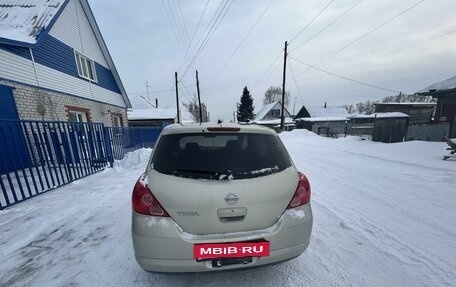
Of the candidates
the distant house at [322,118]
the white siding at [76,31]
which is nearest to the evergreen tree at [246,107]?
the distant house at [322,118]

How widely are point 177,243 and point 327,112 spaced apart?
49799mm

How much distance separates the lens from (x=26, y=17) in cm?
891

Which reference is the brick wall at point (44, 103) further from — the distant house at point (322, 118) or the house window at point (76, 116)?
the distant house at point (322, 118)

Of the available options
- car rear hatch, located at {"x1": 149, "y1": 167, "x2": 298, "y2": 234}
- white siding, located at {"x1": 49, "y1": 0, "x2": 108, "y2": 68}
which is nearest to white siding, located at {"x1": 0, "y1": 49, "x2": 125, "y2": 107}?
white siding, located at {"x1": 49, "y1": 0, "x2": 108, "y2": 68}

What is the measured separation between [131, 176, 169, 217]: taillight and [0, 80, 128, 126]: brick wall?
9.02 metres

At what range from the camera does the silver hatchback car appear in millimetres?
1870

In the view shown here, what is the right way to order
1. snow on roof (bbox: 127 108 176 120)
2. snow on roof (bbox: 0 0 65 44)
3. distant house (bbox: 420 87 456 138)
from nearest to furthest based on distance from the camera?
1. snow on roof (bbox: 0 0 65 44)
2. distant house (bbox: 420 87 456 138)
3. snow on roof (bbox: 127 108 176 120)

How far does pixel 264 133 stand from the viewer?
245 cm

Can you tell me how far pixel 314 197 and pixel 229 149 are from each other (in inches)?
126

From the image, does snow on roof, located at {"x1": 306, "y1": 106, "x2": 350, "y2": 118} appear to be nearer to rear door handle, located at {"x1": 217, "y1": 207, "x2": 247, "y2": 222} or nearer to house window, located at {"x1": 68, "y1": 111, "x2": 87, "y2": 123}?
house window, located at {"x1": 68, "y1": 111, "x2": 87, "y2": 123}

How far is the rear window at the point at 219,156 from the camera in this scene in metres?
2.06

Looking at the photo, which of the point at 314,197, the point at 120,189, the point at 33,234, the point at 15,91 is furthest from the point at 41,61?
the point at 314,197

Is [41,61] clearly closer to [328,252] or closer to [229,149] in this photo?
[229,149]

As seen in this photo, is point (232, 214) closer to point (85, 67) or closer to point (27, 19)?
point (27, 19)
